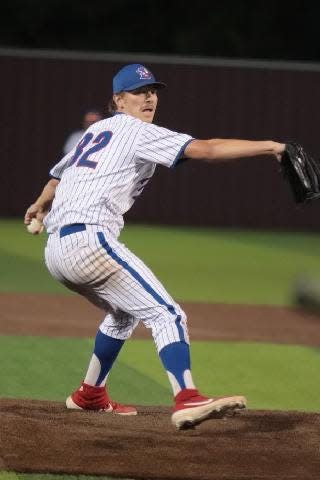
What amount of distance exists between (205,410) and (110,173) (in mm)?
1312

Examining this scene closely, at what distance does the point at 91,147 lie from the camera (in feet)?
21.8

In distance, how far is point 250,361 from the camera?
9703 mm

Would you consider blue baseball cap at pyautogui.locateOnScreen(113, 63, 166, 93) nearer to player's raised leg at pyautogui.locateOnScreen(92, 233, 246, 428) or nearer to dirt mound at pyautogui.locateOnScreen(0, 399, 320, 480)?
player's raised leg at pyautogui.locateOnScreen(92, 233, 246, 428)

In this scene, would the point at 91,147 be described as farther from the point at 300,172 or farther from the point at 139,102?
the point at 300,172

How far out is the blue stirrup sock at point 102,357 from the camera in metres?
7.11

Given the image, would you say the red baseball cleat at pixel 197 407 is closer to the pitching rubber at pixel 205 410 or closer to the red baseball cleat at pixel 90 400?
the pitching rubber at pixel 205 410

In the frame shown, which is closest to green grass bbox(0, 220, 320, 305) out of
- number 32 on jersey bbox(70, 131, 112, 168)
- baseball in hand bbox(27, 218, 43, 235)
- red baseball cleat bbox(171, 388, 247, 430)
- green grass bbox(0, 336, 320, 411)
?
green grass bbox(0, 336, 320, 411)

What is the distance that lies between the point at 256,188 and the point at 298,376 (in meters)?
11.3

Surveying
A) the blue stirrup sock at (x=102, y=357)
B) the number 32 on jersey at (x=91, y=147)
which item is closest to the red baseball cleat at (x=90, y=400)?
the blue stirrup sock at (x=102, y=357)

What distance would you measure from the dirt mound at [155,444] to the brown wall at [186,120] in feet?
42.4

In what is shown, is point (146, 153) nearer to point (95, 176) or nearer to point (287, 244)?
point (95, 176)

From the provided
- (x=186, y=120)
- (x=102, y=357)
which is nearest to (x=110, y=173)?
(x=102, y=357)

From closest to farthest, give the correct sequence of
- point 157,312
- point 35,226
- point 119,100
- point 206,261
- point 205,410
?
1. point 205,410
2. point 157,312
3. point 119,100
4. point 35,226
5. point 206,261

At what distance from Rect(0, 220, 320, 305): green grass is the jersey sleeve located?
6.64 metres
